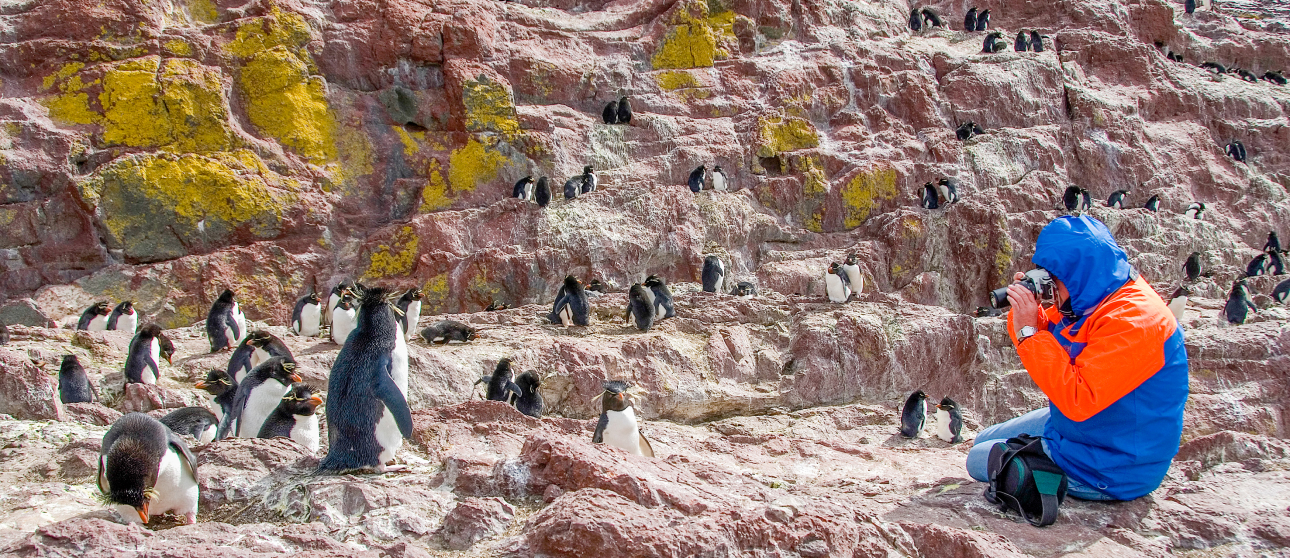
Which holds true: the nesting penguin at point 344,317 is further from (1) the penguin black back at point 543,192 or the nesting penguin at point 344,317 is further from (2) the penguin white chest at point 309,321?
(1) the penguin black back at point 543,192

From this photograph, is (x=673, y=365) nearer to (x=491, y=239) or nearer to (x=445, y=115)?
(x=491, y=239)

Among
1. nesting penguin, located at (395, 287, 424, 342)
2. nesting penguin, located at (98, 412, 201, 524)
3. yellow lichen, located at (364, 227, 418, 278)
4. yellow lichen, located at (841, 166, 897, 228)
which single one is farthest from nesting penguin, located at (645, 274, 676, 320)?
nesting penguin, located at (98, 412, 201, 524)

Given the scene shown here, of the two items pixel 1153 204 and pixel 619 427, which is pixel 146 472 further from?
pixel 1153 204

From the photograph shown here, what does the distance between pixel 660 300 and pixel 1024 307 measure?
22.9 feet

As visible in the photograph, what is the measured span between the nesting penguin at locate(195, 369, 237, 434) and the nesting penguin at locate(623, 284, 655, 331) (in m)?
4.46

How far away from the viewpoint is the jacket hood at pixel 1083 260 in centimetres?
377

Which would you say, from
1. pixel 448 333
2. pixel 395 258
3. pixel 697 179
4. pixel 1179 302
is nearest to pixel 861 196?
pixel 697 179

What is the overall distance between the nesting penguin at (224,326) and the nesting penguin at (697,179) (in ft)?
24.2

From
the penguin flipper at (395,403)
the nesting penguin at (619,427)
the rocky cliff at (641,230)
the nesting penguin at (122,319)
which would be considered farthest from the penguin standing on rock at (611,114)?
the penguin flipper at (395,403)

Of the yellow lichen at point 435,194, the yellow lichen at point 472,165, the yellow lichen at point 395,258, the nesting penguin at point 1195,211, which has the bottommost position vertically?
the yellow lichen at point 395,258

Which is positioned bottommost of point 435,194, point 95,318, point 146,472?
point 95,318

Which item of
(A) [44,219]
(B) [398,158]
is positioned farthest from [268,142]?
(A) [44,219]

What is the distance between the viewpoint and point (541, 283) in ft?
42.4

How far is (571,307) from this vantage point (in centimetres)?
1044
